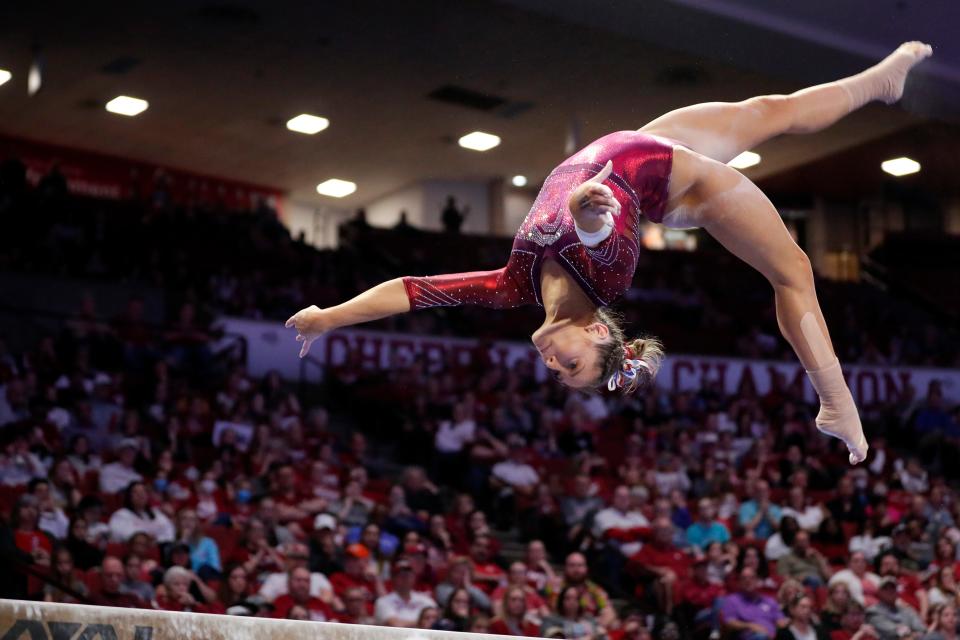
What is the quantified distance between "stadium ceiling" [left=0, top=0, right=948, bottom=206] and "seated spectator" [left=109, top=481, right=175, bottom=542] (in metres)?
3.82

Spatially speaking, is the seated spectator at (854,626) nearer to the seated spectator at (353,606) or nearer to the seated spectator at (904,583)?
the seated spectator at (904,583)

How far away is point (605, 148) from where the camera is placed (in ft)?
12.1

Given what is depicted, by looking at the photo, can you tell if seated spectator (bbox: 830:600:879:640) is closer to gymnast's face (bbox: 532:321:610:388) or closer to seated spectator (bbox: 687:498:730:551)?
seated spectator (bbox: 687:498:730:551)

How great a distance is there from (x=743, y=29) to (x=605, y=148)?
12.3 ft

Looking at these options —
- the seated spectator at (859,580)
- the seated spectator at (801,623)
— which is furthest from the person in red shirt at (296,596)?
the seated spectator at (859,580)

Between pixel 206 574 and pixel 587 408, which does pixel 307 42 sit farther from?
pixel 206 574

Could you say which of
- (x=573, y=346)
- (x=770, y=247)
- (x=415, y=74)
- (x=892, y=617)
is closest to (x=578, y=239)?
(x=573, y=346)

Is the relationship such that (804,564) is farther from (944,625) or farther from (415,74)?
(415,74)

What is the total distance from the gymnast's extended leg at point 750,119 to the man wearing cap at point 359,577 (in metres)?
4.17

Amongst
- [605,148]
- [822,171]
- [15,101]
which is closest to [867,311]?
[822,171]

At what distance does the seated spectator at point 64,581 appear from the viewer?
20.1 feet

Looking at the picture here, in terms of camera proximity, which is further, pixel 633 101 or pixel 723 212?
pixel 633 101

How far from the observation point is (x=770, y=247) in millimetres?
3719

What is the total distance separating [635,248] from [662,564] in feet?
15.9
